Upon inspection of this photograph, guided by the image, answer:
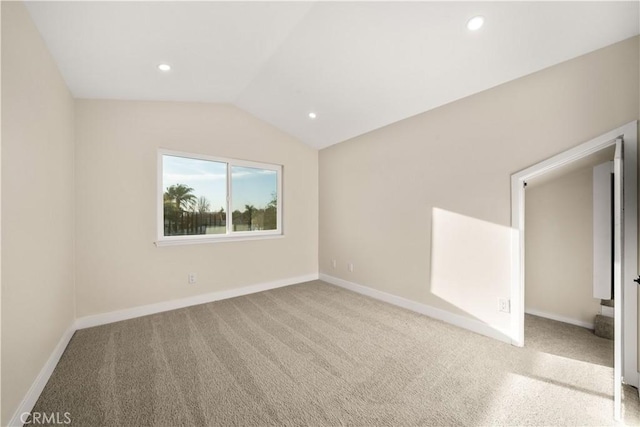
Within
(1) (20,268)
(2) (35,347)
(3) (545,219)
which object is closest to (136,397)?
(2) (35,347)

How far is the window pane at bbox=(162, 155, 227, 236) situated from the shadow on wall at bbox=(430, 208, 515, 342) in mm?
2901

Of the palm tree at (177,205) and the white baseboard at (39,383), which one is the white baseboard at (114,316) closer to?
the white baseboard at (39,383)

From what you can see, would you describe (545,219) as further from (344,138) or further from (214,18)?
(214,18)

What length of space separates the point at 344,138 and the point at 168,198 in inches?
104

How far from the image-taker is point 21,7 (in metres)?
1.52

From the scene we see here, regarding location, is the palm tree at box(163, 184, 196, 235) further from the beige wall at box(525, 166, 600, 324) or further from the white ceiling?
the beige wall at box(525, 166, 600, 324)

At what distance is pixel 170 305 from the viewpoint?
3.20 metres

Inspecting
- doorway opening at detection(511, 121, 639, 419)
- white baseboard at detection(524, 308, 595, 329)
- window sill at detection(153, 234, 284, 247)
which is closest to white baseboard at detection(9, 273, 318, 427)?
window sill at detection(153, 234, 284, 247)

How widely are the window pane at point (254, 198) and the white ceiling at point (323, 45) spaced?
4.22 feet

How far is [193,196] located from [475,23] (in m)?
3.47

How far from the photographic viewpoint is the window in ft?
10.7

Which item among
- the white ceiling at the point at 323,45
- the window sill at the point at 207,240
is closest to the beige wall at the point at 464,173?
the white ceiling at the point at 323,45


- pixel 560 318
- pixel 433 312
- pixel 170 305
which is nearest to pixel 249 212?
pixel 170 305

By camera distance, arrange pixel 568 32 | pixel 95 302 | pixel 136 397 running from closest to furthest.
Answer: pixel 136 397 < pixel 568 32 < pixel 95 302
